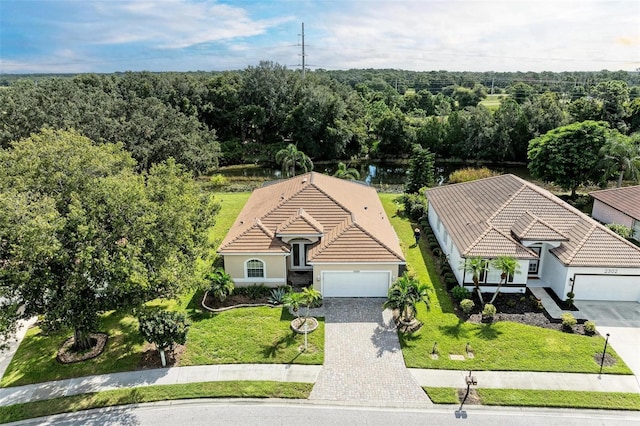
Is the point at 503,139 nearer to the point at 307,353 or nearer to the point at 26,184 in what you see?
the point at 307,353

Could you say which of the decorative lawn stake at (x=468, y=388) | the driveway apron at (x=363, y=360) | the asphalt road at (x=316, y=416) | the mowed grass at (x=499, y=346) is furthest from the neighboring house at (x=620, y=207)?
the decorative lawn stake at (x=468, y=388)

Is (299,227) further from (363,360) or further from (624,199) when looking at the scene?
(624,199)

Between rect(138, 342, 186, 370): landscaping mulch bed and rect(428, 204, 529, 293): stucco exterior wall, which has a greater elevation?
rect(428, 204, 529, 293): stucco exterior wall

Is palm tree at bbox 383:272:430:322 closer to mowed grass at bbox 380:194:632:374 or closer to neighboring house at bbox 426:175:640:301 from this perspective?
mowed grass at bbox 380:194:632:374

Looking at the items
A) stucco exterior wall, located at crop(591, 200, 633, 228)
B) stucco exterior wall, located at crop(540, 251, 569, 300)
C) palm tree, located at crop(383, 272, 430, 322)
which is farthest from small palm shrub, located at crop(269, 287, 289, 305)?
stucco exterior wall, located at crop(591, 200, 633, 228)

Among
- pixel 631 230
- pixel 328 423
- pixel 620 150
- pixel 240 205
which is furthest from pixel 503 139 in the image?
pixel 328 423

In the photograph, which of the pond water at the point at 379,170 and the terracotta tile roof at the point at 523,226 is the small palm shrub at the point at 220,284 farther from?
the pond water at the point at 379,170

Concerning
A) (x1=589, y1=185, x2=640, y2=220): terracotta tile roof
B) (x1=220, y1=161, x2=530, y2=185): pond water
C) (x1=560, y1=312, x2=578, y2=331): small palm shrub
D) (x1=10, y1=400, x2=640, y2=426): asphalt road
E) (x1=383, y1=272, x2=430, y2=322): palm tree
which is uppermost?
(x1=589, y1=185, x2=640, y2=220): terracotta tile roof
